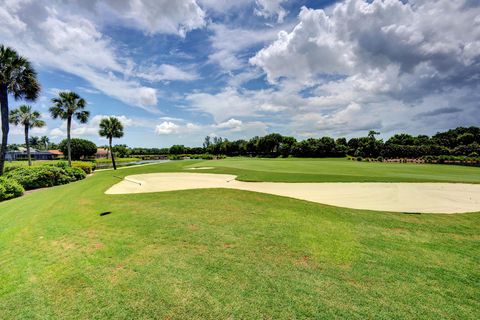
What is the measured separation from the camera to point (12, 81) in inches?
707

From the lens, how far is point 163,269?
14.4 ft

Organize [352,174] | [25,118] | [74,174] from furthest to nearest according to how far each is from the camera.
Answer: [25,118] → [74,174] → [352,174]

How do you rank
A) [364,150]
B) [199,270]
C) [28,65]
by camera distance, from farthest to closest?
[364,150] < [28,65] < [199,270]

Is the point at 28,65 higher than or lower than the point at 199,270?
higher

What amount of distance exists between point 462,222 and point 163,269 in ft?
32.5

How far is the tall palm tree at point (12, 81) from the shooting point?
679 inches

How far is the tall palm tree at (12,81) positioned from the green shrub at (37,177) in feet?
3.89

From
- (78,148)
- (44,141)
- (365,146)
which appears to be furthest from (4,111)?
(44,141)

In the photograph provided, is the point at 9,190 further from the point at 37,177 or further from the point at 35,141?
the point at 35,141

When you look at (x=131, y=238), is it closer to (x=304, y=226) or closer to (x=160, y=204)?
(x=160, y=204)

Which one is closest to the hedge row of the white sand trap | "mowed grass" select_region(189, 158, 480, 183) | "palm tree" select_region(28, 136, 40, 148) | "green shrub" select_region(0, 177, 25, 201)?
"green shrub" select_region(0, 177, 25, 201)

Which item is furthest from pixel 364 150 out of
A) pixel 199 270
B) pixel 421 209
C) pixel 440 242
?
pixel 199 270

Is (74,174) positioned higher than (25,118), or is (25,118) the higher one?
(25,118)

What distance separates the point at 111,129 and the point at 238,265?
4055 centimetres
